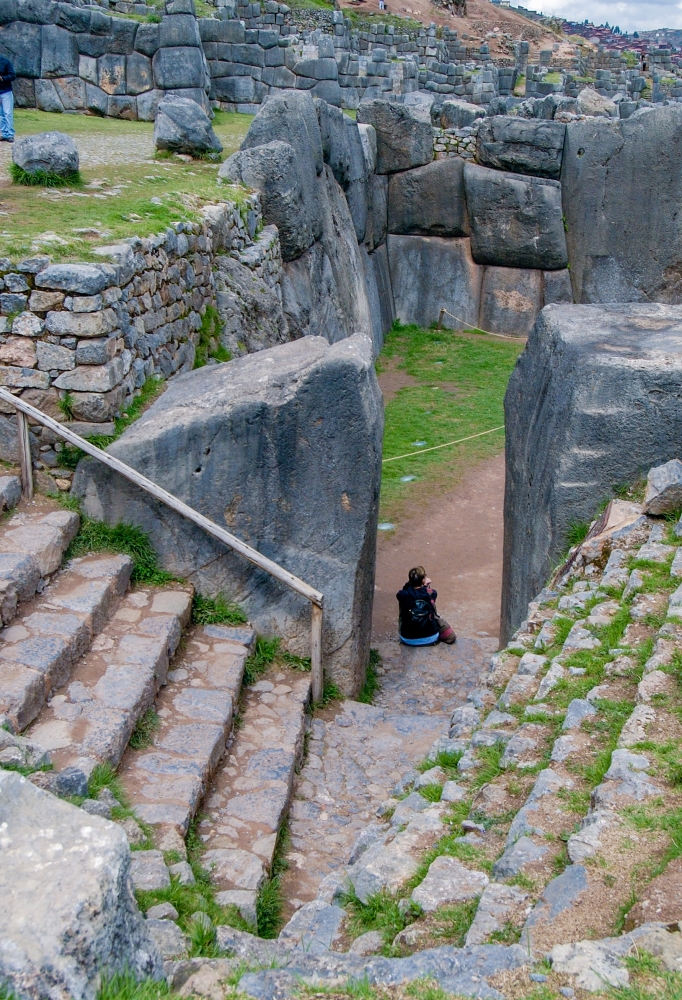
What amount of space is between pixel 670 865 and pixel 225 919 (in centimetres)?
225

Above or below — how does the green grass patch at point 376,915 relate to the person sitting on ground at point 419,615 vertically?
above

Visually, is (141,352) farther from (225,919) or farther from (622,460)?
(225,919)

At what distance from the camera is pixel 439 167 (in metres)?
18.6

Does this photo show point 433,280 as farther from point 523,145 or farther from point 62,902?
point 62,902

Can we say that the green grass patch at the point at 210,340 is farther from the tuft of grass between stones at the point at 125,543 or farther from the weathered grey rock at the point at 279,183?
the weathered grey rock at the point at 279,183

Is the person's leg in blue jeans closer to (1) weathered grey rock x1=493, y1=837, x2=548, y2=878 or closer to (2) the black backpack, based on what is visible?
(2) the black backpack

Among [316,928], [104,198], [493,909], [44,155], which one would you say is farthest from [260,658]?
[44,155]

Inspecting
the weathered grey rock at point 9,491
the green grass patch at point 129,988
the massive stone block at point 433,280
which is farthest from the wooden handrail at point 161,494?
the massive stone block at point 433,280

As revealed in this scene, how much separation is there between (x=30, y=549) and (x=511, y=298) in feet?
47.1

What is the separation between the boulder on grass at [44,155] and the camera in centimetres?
974

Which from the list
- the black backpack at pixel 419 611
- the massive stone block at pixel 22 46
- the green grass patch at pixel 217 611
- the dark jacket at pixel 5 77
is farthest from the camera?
the massive stone block at pixel 22 46

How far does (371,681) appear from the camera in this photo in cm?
834

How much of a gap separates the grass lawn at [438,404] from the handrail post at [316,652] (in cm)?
424

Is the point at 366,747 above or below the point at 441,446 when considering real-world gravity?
above
